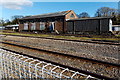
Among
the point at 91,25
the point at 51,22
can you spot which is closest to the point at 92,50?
the point at 91,25

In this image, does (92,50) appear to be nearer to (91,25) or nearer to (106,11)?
(91,25)

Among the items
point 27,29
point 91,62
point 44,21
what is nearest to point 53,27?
point 44,21

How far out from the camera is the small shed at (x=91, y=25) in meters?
24.9

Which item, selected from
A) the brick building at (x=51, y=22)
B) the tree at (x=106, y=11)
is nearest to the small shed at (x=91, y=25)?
the brick building at (x=51, y=22)

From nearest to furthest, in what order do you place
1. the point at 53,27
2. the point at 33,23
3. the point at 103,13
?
the point at 53,27 < the point at 33,23 < the point at 103,13

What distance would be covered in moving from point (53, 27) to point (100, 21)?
45.7 feet

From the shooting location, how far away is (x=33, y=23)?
3994cm

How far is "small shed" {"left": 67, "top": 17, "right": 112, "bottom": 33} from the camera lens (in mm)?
24928

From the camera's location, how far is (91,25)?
26719 millimetres

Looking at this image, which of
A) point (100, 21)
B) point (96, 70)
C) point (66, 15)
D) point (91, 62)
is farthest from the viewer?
point (66, 15)

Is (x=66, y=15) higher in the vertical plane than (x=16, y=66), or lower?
higher

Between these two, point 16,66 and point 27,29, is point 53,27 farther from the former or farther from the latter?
point 16,66

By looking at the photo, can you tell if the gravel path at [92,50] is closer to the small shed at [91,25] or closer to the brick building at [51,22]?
the small shed at [91,25]

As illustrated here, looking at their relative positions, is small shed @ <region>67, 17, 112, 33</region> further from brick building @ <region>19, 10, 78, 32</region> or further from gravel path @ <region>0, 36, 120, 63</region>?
gravel path @ <region>0, 36, 120, 63</region>
